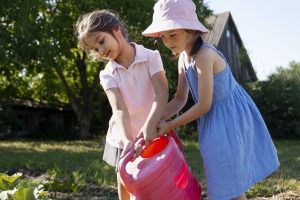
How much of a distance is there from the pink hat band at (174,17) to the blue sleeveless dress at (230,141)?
5.7 inches

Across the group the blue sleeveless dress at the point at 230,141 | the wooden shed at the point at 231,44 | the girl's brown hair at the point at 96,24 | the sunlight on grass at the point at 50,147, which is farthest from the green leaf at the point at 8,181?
the wooden shed at the point at 231,44

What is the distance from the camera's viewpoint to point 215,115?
8.17 feet

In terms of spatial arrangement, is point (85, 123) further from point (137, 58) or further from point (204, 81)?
point (204, 81)

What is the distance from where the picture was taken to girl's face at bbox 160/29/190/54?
243 cm

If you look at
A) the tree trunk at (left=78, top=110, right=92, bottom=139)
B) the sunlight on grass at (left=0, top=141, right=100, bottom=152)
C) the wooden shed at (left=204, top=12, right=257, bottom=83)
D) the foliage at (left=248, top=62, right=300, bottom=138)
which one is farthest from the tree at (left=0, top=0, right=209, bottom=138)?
the wooden shed at (left=204, top=12, right=257, bottom=83)

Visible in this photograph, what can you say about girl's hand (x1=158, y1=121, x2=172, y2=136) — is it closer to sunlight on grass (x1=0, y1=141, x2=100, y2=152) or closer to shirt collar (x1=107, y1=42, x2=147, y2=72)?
shirt collar (x1=107, y1=42, x2=147, y2=72)

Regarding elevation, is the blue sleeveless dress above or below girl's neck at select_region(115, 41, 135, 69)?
below

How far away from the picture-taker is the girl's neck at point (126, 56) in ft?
8.69

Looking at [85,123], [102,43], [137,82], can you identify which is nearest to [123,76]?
[137,82]

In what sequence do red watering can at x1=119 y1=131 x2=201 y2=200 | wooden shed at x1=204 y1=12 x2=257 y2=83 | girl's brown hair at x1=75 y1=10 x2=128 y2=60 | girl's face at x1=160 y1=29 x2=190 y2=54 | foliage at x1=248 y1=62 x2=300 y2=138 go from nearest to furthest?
red watering can at x1=119 y1=131 x2=201 y2=200
girl's face at x1=160 y1=29 x2=190 y2=54
girl's brown hair at x1=75 y1=10 x2=128 y2=60
foliage at x1=248 y1=62 x2=300 y2=138
wooden shed at x1=204 y1=12 x2=257 y2=83

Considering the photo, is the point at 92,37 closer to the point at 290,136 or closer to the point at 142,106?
the point at 142,106

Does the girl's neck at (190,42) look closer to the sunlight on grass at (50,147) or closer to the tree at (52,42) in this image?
the sunlight on grass at (50,147)

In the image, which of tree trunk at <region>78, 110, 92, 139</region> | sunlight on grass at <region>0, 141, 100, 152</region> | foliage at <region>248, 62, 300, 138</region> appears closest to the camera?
sunlight on grass at <region>0, 141, 100, 152</region>

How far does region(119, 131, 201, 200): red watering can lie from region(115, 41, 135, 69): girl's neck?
0.47 m
